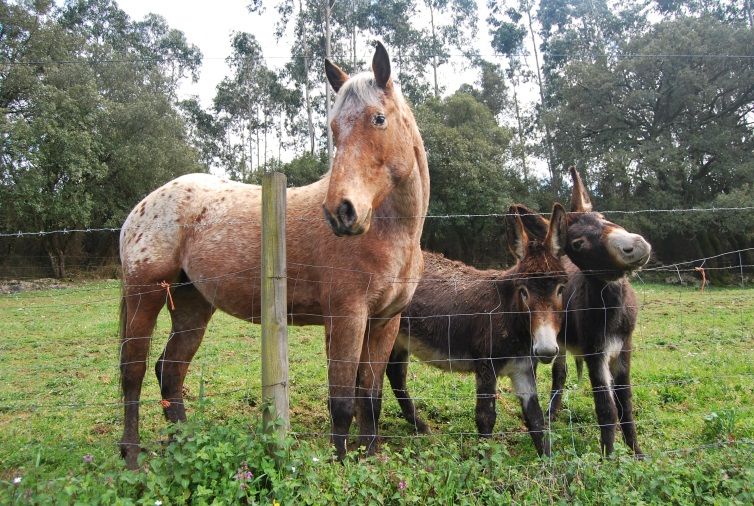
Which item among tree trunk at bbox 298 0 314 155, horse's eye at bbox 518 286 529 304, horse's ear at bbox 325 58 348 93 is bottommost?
horse's eye at bbox 518 286 529 304

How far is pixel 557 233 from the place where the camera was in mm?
4055

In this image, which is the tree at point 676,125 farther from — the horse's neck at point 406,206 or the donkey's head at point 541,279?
the horse's neck at point 406,206

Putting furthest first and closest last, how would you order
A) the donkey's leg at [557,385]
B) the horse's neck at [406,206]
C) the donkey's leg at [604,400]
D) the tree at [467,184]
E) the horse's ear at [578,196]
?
Result: the tree at [467,184] → the donkey's leg at [557,385] → the horse's ear at [578,196] → the donkey's leg at [604,400] → the horse's neck at [406,206]

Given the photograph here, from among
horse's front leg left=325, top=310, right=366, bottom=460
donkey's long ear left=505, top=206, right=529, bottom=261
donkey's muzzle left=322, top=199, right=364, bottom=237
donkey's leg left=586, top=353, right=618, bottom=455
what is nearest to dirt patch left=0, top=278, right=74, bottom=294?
horse's front leg left=325, top=310, right=366, bottom=460

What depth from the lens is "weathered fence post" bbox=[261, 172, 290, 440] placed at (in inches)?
115

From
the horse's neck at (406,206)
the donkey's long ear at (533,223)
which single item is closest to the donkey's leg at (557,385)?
the donkey's long ear at (533,223)

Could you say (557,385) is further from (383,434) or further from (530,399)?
(383,434)

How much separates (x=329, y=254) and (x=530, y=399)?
2.19 m

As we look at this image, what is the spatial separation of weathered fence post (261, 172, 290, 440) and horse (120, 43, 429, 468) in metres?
0.31

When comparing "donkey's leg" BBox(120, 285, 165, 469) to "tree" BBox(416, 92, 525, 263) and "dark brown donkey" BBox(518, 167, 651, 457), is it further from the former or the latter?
"tree" BBox(416, 92, 525, 263)

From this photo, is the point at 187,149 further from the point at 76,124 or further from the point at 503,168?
the point at 503,168

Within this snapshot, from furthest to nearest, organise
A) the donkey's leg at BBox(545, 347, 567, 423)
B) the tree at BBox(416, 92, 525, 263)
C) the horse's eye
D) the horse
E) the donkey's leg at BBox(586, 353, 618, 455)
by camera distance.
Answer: the tree at BBox(416, 92, 525, 263)
the donkey's leg at BBox(545, 347, 567, 423)
the horse's eye
the donkey's leg at BBox(586, 353, 618, 455)
the horse

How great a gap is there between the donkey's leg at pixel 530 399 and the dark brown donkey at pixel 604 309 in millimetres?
468

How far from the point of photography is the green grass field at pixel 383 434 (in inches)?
107
